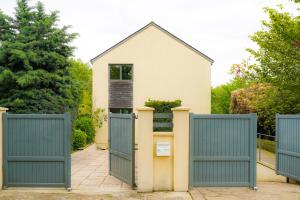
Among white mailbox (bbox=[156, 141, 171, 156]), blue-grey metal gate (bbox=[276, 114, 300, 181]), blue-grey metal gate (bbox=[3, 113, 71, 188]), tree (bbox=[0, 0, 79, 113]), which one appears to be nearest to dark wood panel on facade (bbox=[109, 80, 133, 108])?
tree (bbox=[0, 0, 79, 113])

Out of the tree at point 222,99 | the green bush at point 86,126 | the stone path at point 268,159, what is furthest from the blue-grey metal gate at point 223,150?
the tree at point 222,99

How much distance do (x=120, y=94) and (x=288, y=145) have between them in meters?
14.8

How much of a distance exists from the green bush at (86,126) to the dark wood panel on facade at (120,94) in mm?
1732

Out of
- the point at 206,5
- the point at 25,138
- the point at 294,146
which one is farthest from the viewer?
the point at 206,5

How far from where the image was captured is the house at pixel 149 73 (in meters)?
25.0

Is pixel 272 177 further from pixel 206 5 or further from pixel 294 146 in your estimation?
pixel 206 5

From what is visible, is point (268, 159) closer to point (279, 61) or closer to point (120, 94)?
point (279, 61)

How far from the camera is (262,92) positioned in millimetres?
20750

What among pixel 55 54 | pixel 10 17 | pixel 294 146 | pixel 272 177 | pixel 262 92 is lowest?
pixel 272 177

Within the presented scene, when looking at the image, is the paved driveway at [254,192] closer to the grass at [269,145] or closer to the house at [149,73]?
the grass at [269,145]

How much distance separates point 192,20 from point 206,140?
12888 millimetres

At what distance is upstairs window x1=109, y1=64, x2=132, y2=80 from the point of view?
25.1m

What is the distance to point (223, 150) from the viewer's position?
34.3 ft

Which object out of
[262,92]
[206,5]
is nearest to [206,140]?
[206,5]
